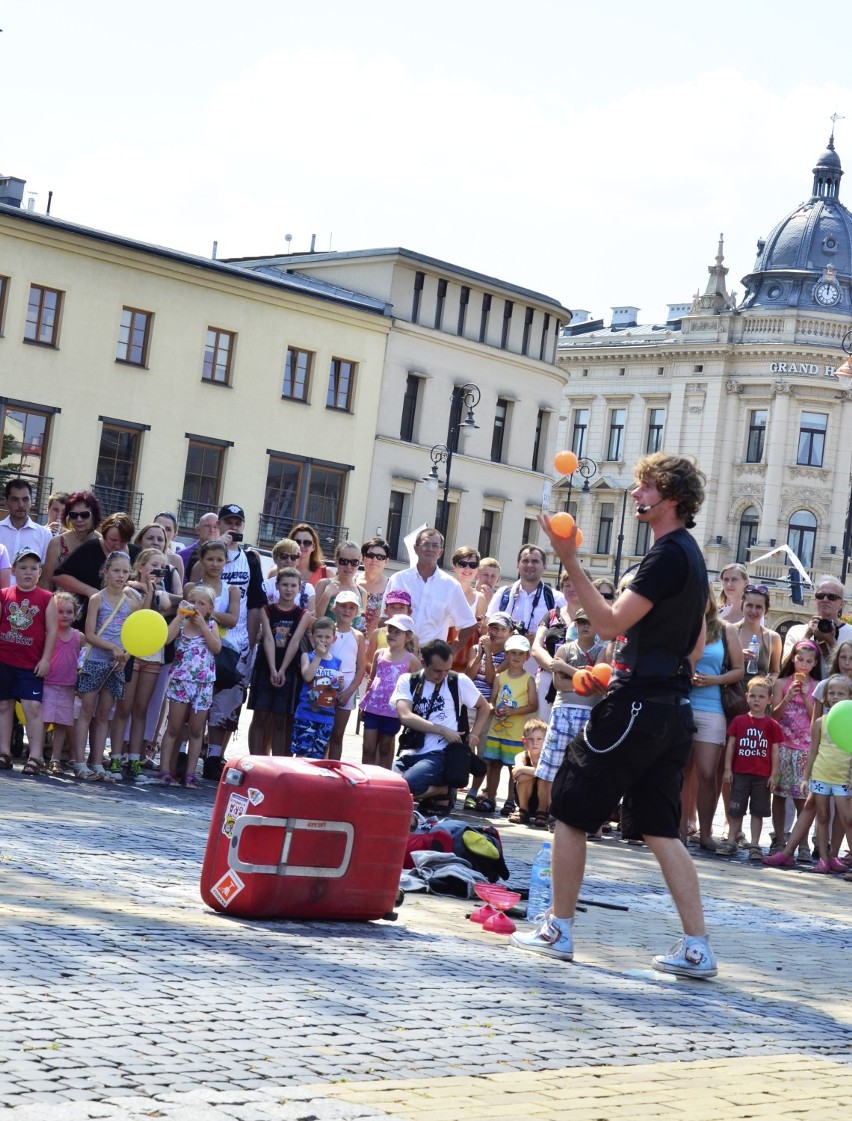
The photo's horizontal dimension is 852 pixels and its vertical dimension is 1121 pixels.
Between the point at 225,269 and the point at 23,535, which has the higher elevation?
the point at 225,269

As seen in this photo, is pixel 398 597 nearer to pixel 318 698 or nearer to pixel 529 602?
pixel 318 698

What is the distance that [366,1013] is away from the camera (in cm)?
597

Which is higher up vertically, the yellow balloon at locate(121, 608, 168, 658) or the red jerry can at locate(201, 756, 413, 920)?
the yellow balloon at locate(121, 608, 168, 658)

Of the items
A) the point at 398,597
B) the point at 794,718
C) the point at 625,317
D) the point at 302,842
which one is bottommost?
the point at 302,842

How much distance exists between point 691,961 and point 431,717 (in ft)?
18.8

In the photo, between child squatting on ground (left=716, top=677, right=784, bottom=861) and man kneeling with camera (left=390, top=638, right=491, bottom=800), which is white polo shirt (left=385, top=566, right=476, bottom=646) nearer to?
man kneeling with camera (left=390, top=638, right=491, bottom=800)

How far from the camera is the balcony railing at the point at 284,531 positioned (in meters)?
53.4

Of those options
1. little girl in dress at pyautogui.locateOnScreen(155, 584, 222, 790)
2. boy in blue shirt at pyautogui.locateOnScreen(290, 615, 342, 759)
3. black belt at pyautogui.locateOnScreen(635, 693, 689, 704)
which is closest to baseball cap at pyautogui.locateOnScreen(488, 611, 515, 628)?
boy in blue shirt at pyautogui.locateOnScreen(290, 615, 342, 759)

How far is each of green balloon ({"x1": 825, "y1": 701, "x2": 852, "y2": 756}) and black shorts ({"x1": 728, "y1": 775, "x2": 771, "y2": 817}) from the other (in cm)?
136

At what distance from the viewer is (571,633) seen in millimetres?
14336

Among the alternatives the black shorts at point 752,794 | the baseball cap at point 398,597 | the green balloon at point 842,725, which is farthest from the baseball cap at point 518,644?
the green balloon at point 842,725

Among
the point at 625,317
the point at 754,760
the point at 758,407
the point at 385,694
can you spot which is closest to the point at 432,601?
the point at 385,694

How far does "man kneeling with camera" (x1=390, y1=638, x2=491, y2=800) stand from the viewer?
42.5 feet

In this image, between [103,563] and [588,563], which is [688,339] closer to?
[588,563]
